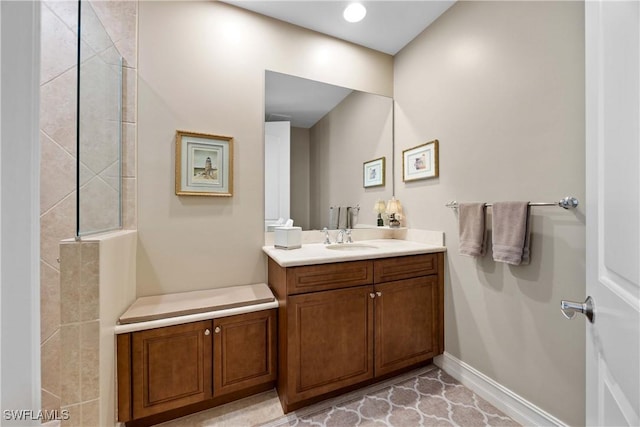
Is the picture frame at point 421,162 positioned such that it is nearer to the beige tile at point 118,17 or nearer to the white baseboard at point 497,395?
the white baseboard at point 497,395

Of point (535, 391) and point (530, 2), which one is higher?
point (530, 2)

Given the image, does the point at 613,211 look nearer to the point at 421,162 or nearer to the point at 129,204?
the point at 421,162

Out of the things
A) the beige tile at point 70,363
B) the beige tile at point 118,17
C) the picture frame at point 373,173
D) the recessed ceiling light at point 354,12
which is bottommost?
the beige tile at point 70,363

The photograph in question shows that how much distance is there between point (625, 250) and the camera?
0.49 m

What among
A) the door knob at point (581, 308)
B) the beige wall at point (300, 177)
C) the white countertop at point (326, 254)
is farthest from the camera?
the beige wall at point (300, 177)

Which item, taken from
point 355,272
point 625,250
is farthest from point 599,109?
point 355,272

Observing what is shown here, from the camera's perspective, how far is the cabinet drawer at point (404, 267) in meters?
1.68

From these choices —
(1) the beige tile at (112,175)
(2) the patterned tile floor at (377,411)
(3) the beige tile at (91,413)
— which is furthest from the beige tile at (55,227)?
(2) the patterned tile floor at (377,411)

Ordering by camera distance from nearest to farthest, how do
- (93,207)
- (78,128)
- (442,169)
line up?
(78,128) → (93,207) → (442,169)

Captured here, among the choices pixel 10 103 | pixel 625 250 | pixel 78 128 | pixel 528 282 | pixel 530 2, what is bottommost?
pixel 528 282

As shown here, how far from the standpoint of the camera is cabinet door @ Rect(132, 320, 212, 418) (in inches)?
51.3

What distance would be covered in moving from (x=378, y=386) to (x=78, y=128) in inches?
85.6

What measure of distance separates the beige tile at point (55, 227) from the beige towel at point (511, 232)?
7.70 feet

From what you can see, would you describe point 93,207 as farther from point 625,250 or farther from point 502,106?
point 502,106
